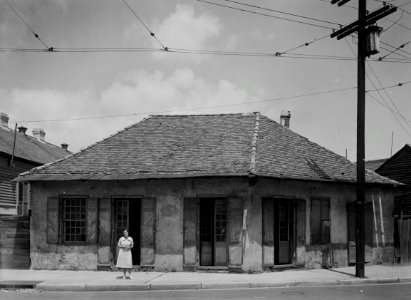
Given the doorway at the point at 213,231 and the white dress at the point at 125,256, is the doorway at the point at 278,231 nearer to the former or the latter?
the doorway at the point at 213,231

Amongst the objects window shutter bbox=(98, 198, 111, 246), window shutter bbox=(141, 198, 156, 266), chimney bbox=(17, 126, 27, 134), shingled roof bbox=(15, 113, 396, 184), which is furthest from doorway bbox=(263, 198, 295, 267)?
chimney bbox=(17, 126, 27, 134)

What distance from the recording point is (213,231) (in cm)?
→ 1755

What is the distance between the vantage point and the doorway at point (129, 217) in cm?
1811

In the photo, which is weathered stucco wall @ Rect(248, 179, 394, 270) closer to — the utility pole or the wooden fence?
the wooden fence

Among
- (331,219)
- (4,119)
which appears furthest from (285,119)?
(4,119)

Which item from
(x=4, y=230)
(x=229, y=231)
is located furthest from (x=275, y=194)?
(x=4, y=230)

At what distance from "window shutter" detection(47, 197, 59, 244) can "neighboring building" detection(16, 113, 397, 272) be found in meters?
0.04

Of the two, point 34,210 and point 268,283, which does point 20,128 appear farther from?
point 268,283

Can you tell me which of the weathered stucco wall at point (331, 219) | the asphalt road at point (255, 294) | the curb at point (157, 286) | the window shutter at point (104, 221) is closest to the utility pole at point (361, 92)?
the curb at point (157, 286)

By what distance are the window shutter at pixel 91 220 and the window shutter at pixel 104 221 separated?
18cm

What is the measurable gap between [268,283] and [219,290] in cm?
170

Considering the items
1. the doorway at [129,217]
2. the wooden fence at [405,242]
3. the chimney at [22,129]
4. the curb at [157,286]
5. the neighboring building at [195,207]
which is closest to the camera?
the curb at [157,286]

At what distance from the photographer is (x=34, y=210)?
60.5ft

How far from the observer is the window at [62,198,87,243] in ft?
59.8
